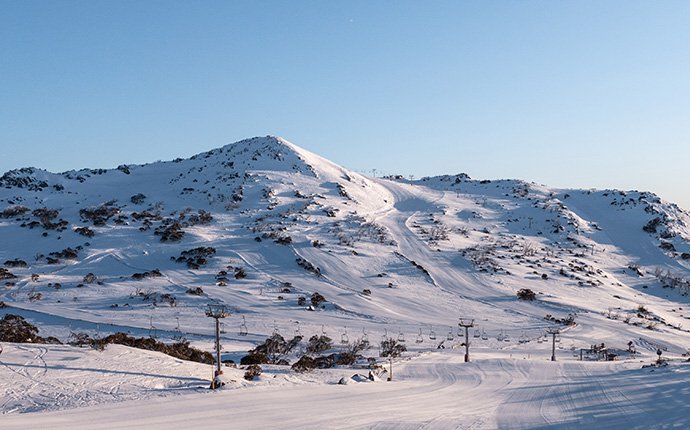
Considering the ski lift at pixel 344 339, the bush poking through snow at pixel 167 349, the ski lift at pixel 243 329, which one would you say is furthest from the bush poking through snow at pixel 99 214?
the bush poking through snow at pixel 167 349

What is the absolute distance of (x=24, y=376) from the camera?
1664 centimetres

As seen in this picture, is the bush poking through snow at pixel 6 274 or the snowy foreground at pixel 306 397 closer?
the snowy foreground at pixel 306 397

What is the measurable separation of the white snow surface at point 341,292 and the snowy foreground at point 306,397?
103 millimetres

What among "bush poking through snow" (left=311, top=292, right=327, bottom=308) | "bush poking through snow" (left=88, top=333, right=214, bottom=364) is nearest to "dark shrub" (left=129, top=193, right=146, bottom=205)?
"bush poking through snow" (left=311, top=292, right=327, bottom=308)

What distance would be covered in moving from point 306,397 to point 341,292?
95.2 ft

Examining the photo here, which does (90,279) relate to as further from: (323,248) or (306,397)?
(306,397)

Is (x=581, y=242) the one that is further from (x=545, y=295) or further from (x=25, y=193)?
(x=25, y=193)

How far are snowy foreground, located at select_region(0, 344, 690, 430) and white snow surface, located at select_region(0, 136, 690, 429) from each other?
0.34 ft

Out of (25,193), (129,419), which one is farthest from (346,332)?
(25,193)

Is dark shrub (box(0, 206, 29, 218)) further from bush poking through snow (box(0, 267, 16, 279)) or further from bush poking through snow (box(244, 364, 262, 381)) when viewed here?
bush poking through snow (box(244, 364, 262, 381))

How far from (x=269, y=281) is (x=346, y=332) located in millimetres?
14728

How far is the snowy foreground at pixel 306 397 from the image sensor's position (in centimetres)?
1442

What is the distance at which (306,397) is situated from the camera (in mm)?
17391

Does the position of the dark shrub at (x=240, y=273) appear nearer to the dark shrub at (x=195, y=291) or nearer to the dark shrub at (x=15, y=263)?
the dark shrub at (x=195, y=291)
